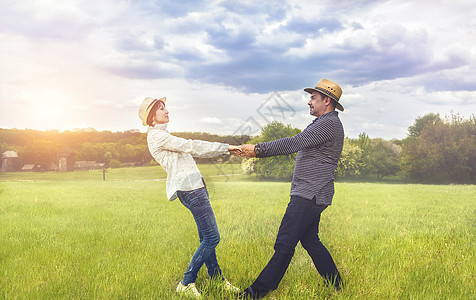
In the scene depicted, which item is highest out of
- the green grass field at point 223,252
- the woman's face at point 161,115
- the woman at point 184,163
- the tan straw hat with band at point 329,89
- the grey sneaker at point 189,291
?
the tan straw hat with band at point 329,89

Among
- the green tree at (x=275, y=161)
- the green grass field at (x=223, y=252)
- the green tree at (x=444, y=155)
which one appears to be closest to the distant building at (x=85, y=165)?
the green tree at (x=275, y=161)

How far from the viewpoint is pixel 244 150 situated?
171 inches

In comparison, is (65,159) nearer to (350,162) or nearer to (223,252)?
(350,162)

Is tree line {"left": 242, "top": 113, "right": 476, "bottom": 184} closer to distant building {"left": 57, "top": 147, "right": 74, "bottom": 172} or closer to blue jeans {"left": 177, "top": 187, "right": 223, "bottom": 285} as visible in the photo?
distant building {"left": 57, "top": 147, "right": 74, "bottom": 172}

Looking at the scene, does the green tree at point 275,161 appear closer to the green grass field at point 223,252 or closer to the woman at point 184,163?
the green grass field at point 223,252

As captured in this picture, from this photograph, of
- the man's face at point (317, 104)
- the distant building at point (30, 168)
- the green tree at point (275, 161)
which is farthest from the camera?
the distant building at point (30, 168)

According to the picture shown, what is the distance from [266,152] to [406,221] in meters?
7.30

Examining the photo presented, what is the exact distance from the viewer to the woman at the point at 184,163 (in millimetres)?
4055

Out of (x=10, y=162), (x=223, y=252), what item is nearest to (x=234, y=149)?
(x=223, y=252)

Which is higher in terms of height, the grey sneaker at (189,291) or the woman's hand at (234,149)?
the woman's hand at (234,149)

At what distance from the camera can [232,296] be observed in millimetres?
4293

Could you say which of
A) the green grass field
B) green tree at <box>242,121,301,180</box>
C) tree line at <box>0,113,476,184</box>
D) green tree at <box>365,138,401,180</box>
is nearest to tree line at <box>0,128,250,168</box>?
tree line at <box>0,113,476,184</box>

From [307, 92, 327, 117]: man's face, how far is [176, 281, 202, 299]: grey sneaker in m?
2.73

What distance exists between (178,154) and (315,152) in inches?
Result: 66.2
